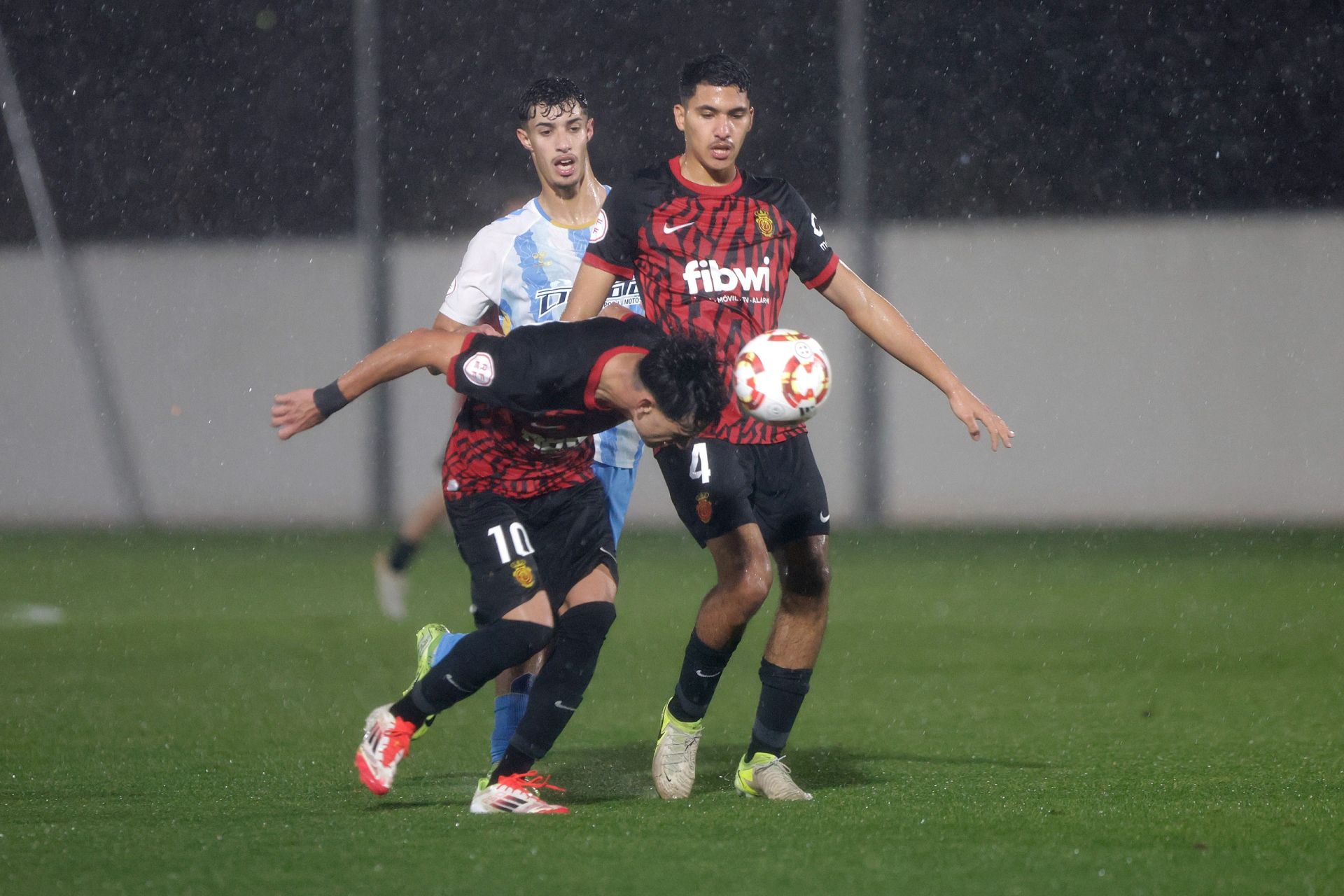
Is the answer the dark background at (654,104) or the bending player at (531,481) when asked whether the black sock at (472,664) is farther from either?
the dark background at (654,104)

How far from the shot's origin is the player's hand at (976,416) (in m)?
4.35

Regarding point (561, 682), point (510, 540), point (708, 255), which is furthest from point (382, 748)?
point (708, 255)

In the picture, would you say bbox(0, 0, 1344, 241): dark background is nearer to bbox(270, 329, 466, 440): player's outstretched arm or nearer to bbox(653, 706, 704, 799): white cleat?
bbox(653, 706, 704, 799): white cleat

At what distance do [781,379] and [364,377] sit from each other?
1.07 meters

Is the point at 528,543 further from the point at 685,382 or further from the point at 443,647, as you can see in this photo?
the point at 685,382

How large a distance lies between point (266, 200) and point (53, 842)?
14.5m

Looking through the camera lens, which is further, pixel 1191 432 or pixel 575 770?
pixel 1191 432

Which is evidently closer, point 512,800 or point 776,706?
point 512,800

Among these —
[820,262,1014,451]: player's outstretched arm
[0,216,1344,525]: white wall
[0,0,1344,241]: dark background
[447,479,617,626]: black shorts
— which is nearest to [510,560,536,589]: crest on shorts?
[447,479,617,626]: black shorts

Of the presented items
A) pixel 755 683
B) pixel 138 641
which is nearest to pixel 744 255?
pixel 755 683

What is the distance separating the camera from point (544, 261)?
5.01m

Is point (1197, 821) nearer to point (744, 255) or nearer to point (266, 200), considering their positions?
point (744, 255)

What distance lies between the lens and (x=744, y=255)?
14.9 ft

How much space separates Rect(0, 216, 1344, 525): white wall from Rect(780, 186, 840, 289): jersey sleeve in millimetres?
11214
